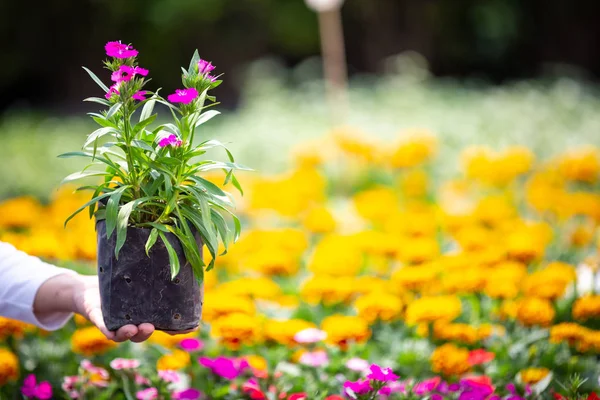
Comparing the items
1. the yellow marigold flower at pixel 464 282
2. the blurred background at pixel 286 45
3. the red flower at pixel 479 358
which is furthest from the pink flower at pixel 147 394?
the blurred background at pixel 286 45

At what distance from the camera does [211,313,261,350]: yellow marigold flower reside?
78.1 inches

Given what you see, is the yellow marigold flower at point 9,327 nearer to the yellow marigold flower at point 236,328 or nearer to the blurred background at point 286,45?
the yellow marigold flower at point 236,328

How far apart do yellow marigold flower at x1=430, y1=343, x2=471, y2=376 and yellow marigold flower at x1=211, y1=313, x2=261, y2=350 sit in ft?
1.71

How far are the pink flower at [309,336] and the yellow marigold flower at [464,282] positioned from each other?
1.89 ft

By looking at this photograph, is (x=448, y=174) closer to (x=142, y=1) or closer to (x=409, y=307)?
(x=409, y=307)

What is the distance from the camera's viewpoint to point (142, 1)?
13359mm

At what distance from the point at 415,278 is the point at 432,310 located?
0.22m

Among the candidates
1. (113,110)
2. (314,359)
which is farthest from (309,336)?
(113,110)

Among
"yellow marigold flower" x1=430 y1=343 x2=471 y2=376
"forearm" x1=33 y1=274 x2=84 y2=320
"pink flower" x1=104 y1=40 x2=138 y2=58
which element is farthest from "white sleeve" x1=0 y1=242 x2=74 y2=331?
"yellow marigold flower" x1=430 y1=343 x2=471 y2=376

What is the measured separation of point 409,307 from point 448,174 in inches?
103

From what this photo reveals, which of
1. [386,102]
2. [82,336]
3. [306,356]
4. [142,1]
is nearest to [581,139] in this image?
[386,102]

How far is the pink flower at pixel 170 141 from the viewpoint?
4.56 ft

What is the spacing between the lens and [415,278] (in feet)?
7.80

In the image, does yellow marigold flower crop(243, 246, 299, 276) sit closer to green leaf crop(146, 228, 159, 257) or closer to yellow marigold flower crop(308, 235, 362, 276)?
yellow marigold flower crop(308, 235, 362, 276)
